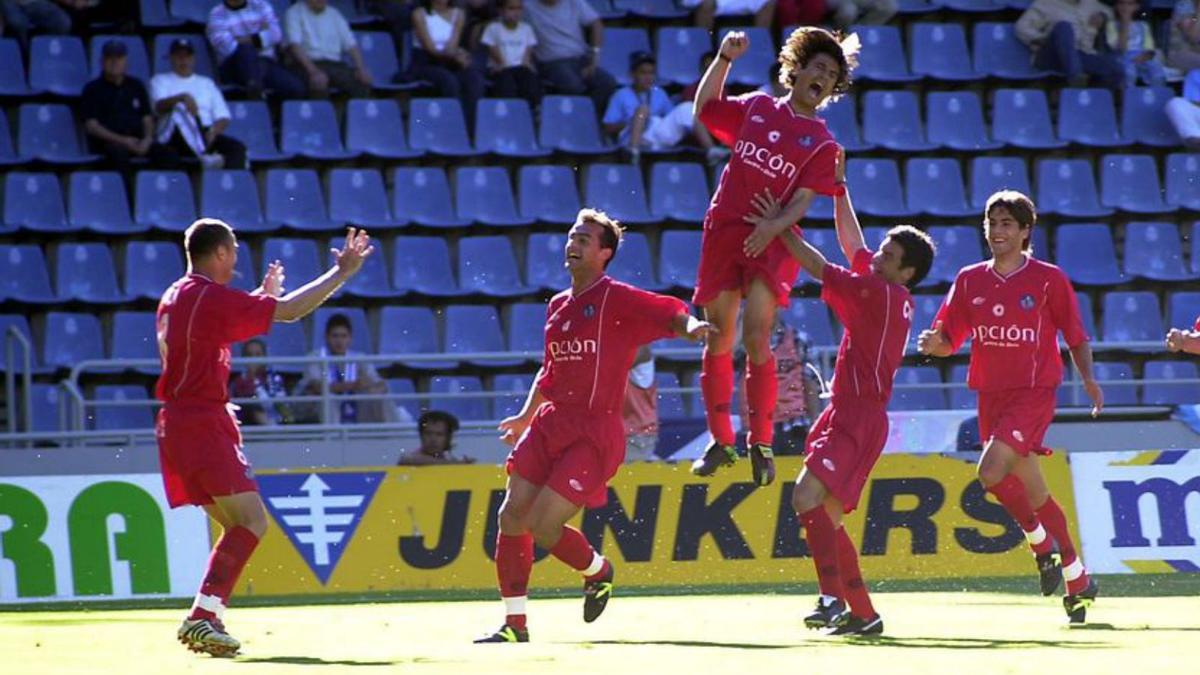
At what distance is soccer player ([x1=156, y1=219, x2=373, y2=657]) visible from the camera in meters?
9.45

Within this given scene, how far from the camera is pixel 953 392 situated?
1864 centimetres

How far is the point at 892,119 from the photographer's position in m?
20.4

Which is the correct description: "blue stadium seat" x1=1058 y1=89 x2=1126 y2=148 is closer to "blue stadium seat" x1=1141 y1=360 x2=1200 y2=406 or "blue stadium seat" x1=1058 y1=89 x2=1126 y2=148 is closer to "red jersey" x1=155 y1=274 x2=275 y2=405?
"blue stadium seat" x1=1141 y1=360 x2=1200 y2=406

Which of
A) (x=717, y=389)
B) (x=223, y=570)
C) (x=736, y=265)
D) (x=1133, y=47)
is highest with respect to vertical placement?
(x=1133, y=47)

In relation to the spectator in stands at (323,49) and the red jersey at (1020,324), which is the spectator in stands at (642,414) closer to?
the spectator in stands at (323,49)

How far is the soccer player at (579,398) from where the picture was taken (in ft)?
32.7

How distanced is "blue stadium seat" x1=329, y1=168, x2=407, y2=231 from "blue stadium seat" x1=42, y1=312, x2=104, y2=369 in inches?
91.8

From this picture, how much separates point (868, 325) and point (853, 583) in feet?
4.00

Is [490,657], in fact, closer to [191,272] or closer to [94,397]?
[191,272]

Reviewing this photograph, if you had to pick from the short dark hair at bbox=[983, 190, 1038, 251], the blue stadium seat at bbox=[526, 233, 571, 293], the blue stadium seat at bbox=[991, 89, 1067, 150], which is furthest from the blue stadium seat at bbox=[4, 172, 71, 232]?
the short dark hair at bbox=[983, 190, 1038, 251]

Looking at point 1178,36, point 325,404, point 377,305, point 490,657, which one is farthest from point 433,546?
point 1178,36

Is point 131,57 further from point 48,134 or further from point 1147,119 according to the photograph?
point 1147,119

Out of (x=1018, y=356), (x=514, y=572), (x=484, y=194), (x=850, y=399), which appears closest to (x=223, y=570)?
(x=514, y=572)

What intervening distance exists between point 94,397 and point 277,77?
11.7 feet
